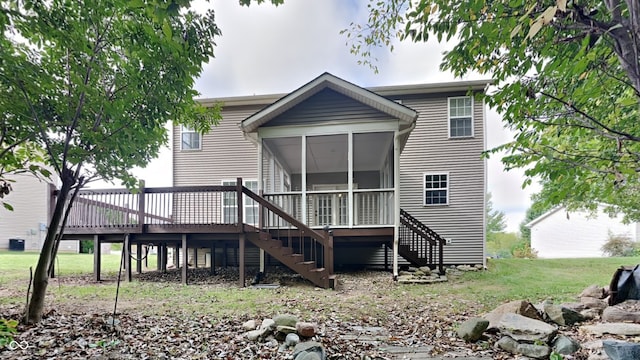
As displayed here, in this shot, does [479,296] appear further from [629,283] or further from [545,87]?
[545,87]

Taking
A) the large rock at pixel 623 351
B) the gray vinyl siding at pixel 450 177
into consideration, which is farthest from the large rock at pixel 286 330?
the gray vinyl siding at pixel 450 177

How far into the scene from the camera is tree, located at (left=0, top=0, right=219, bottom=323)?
3.83m

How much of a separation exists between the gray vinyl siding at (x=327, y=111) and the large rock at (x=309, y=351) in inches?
259

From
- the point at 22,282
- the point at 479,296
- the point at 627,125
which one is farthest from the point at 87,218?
the point at 627,125

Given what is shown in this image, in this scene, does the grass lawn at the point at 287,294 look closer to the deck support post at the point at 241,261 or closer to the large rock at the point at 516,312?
the deck support post at the point at 241,261

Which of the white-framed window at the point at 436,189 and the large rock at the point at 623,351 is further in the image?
the white-framed window at the point at 436,189

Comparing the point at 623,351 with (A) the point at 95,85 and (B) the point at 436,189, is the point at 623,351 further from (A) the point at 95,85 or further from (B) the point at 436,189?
(B) the point at 436,189

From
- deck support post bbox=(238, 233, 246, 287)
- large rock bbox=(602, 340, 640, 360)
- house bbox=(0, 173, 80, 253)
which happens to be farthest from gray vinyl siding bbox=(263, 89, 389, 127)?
house bbox=(0, 173, 80, 253)

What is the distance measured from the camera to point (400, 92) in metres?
12.1

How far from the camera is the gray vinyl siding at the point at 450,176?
11.7m

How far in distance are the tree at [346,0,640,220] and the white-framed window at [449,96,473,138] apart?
23.6 ft

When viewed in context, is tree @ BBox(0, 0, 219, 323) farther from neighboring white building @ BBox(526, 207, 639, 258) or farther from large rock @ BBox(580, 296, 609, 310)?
neighboring white building @ BBox(526, 207, 639, 258)

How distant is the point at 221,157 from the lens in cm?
1319

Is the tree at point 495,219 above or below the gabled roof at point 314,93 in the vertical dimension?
below
